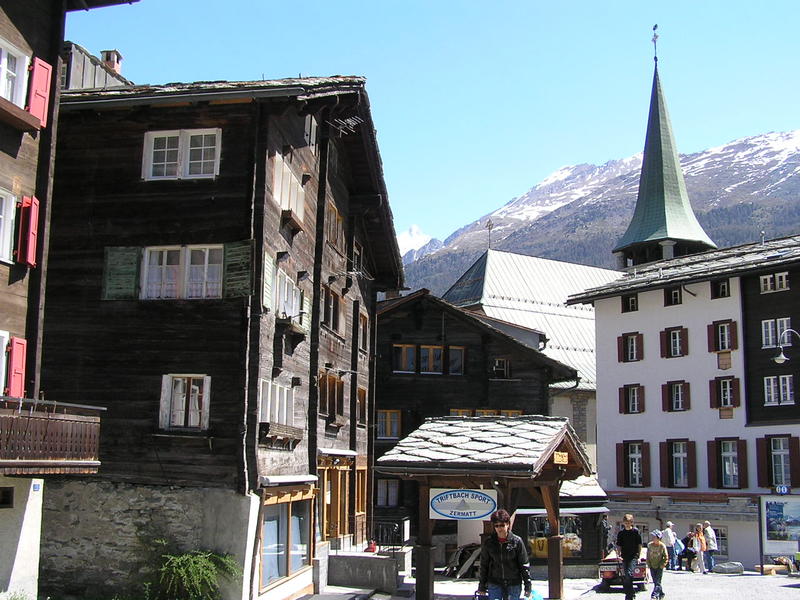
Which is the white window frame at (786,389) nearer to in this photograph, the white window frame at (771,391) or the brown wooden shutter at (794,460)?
the white window frame at (771,391)

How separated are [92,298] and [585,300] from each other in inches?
1490

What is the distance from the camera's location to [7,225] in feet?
60.2

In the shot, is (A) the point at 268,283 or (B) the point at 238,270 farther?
(A) the point at 268,283

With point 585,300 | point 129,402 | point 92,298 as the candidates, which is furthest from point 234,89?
point 585,300

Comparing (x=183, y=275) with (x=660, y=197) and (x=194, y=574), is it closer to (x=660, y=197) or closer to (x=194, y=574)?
(x=194, y=574)

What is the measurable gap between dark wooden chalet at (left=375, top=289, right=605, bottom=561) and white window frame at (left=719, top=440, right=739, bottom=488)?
354 inches

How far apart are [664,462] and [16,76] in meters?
39.9

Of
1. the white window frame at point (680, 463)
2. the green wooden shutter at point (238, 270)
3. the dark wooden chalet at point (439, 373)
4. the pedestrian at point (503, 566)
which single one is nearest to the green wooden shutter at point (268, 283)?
the green wooden shutter at point (238, 270)

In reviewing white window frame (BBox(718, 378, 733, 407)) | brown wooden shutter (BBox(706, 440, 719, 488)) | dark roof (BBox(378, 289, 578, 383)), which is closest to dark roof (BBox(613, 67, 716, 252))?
white window frame (BBox(718, 378, 733, 407))

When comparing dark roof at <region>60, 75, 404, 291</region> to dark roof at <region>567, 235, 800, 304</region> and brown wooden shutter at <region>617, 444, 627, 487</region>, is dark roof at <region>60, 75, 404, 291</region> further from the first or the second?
brown wooden shutter at <region>617, 444, 627, 487</region>

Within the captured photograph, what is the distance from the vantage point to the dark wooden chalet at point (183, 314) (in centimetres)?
2158

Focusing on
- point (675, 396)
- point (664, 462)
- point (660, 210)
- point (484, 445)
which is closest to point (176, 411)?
point (484, 445)

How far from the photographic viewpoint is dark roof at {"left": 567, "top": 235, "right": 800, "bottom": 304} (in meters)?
47.7

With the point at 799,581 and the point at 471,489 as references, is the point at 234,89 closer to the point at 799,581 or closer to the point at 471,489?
the point at 471,489
